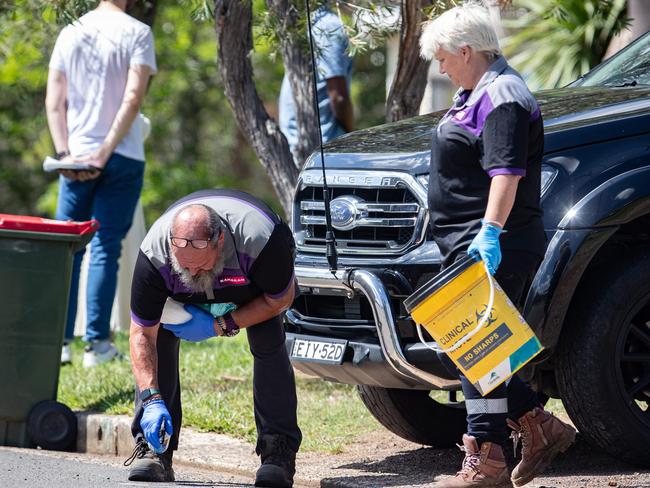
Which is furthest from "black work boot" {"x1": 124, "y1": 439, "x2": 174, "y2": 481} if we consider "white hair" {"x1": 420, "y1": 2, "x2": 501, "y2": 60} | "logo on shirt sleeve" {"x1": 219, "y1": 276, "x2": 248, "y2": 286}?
"white hair" {"x1": 420, "y1": 2, "x2": 501, "y2": 60}

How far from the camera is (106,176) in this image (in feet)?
24.5

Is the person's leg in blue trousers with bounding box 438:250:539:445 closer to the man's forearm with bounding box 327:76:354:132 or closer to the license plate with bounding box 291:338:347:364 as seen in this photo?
the license plate with bounding box 291:338:347:364

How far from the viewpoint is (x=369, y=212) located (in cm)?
505

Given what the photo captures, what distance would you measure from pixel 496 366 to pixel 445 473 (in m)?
0.95

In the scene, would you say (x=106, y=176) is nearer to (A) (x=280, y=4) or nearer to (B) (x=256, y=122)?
(B) (x=256, y=122)

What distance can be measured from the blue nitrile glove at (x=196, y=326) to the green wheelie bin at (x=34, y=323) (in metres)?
1.31

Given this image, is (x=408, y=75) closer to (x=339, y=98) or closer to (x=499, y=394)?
(x=339, y=98)

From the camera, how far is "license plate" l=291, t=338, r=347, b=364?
4.96m

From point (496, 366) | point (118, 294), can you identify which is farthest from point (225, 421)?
point (118, 294)

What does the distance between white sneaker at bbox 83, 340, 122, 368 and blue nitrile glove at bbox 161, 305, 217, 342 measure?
2557mm

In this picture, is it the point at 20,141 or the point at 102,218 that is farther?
the point at 20,141

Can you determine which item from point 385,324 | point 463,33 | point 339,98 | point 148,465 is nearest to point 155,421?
point 148,465

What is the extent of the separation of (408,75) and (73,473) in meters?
2.91

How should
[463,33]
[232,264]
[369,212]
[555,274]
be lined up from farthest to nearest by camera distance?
[369,212] → [232,264] → [555,274] → [463,33]
